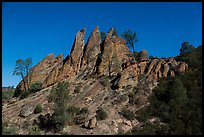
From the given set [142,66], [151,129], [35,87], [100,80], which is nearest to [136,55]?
[142,66]

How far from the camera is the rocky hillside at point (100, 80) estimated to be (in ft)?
137

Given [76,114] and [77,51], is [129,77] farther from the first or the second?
[77,51]

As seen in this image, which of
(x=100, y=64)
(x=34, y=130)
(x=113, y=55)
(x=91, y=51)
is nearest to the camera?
Result: (x=34, y=130)

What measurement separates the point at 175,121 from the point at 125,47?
3781cm

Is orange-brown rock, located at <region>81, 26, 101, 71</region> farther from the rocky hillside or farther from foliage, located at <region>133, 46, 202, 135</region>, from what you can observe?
foliage, located at <region>133, 46, 202, 135</region>

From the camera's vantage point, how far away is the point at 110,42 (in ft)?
230

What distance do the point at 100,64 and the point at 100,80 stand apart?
789cm

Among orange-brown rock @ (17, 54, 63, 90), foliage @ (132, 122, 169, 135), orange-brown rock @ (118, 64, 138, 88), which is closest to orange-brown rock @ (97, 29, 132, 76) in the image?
orange-brown rock @ (118, 64, 138, 88)

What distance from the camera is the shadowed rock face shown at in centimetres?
5233

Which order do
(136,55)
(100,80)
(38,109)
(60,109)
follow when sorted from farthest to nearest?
(136,55), (100,80), (38,109), (60,109)

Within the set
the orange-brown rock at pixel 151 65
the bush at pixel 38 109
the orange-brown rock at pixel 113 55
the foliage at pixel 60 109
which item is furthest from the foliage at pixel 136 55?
the bush at pixel 38 109

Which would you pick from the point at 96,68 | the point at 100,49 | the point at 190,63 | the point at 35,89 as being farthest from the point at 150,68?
the point at 35,89

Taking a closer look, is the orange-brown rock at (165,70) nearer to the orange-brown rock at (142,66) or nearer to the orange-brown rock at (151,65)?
the orange-brown rock at (151,65)

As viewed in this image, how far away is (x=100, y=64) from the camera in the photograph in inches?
2549
